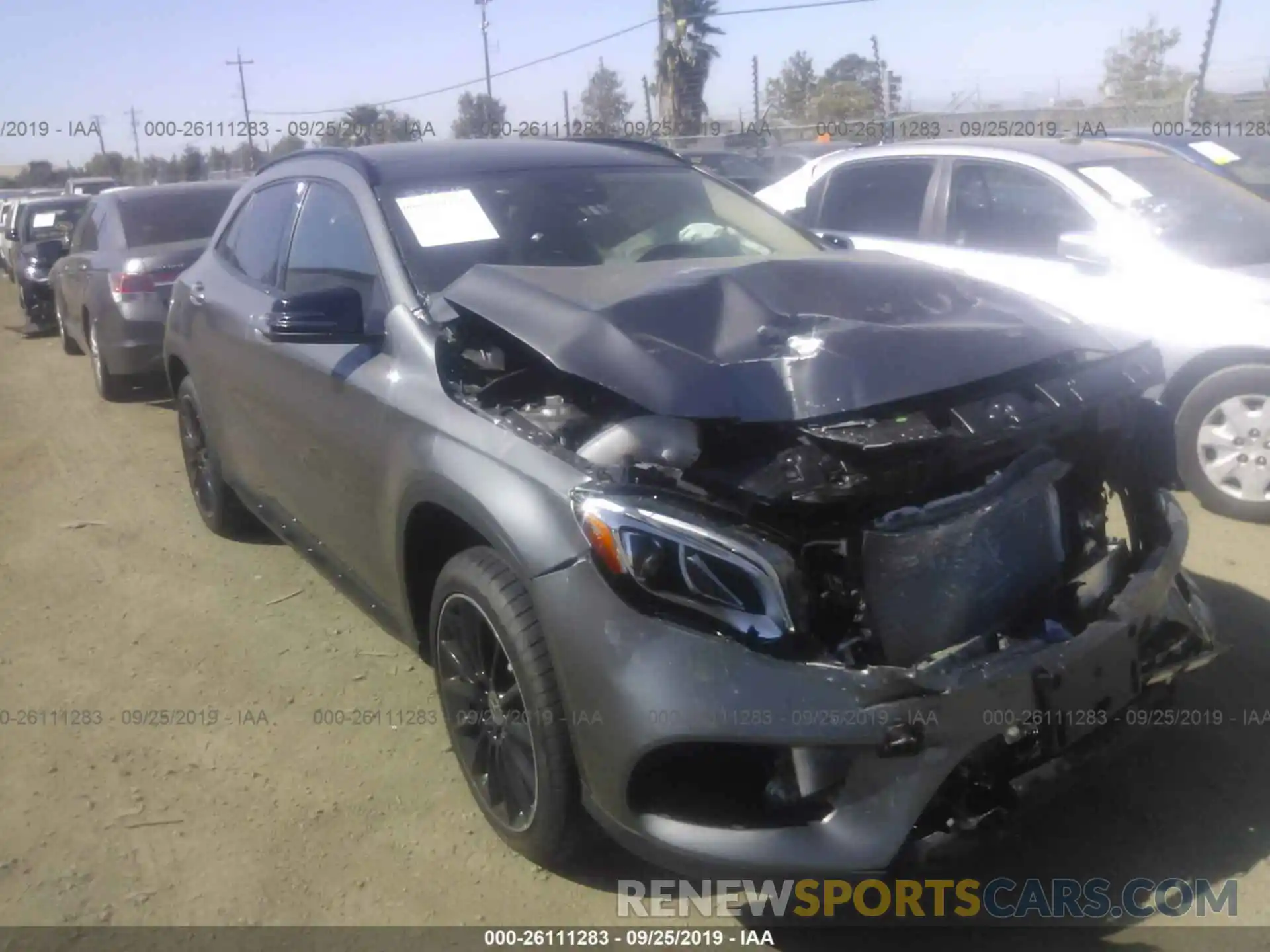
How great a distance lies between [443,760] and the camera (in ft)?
11.9

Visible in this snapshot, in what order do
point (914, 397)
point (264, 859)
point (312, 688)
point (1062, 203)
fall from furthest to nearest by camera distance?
point (1062, 203) → point (312, 688) → point (264, 859) → point (914, 397)

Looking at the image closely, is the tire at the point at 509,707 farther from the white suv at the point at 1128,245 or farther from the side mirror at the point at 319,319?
the white suv at the point at 1128,245

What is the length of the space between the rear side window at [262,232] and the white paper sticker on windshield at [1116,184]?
13.1 ft

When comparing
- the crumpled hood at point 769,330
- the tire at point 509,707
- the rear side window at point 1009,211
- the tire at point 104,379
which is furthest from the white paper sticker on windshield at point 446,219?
the tire at point 104,379

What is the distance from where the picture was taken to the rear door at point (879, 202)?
6609 millimetres

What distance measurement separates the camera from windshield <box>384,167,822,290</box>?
145 inches

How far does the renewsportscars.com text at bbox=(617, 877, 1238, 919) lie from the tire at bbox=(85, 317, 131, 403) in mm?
7951

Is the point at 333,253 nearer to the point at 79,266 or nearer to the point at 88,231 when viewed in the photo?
the point at 79,266

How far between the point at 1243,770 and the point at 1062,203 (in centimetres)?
356

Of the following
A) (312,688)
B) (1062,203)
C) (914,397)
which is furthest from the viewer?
(1062,203)

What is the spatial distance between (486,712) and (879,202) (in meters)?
4.85

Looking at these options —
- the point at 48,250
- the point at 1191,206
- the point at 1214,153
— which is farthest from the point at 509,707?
the point at 48,250

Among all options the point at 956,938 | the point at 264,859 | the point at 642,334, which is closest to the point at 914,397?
the point at 642,334

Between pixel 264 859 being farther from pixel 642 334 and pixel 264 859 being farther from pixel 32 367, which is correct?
pixel 32 367
